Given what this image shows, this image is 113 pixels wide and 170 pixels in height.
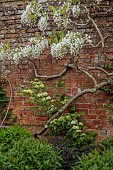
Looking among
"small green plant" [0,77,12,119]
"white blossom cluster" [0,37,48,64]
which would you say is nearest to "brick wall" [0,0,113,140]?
"small green plant" [0,77,12,119]

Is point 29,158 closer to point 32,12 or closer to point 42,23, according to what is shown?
point 42,23

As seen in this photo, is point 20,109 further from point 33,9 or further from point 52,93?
point 33,9

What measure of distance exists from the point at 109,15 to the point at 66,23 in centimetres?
55

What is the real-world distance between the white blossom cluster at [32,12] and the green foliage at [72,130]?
1.34m

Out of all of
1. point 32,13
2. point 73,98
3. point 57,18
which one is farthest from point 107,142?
point 32,13

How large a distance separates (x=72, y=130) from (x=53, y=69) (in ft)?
2.84

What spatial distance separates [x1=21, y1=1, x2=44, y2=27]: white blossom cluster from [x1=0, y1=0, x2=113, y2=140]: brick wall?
20 cm

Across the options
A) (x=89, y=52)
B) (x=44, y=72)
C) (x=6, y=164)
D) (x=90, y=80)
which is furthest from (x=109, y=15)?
(x=6, y=164)

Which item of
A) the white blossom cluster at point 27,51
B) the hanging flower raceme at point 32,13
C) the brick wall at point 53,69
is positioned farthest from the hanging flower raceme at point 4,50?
the hanging flower raceme at point 32,13

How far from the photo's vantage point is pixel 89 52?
13.1ft

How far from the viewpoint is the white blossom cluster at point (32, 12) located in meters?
4.02

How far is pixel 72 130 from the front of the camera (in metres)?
3.92

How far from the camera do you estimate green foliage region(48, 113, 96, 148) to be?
12.5ft

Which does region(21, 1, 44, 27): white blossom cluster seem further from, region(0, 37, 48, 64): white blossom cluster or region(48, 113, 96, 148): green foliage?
region(48, 113, 96, 148): green foliage
